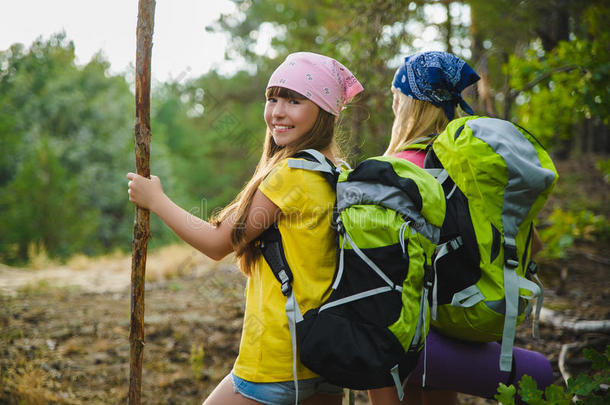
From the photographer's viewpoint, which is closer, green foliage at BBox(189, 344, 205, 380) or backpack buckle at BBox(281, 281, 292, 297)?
backpack buckle at BBox(281, 281, 292, 297)

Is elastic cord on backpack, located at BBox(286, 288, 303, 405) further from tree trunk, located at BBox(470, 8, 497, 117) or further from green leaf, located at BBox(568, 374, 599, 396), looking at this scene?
tree trunk, located at BBox(470, 8, 497, 117)

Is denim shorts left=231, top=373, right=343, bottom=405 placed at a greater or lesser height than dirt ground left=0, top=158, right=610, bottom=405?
greater

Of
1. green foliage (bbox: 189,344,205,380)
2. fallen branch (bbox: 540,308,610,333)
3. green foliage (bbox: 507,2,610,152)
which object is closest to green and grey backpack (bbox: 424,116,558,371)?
green foliage (bbox: 507,2,610,152)

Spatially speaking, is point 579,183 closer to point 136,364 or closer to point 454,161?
point 454,161

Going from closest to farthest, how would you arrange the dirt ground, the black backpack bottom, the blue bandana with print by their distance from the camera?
the black backpack bottom
the blue bandana with print
the dirt ground

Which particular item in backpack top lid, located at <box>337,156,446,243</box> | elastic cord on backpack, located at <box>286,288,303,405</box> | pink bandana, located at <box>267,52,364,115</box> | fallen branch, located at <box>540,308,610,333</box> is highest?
pink bandana, located at <box>267,52,364,115</box>

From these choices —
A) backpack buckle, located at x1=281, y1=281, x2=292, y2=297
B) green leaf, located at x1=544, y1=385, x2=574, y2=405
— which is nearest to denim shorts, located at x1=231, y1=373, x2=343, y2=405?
backpack buckle, located at x1=281, y1=281, x2=292, y2=297

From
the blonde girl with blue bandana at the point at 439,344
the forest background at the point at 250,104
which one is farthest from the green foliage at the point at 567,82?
the blonde girl with blue bandana at the point at 439,344

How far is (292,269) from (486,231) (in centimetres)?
72

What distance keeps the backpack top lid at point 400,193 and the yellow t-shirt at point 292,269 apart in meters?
0.10

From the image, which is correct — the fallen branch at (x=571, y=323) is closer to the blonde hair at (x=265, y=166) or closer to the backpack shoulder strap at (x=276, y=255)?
the blonde hair at (x=265, y=166)

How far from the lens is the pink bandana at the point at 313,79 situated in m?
1.74

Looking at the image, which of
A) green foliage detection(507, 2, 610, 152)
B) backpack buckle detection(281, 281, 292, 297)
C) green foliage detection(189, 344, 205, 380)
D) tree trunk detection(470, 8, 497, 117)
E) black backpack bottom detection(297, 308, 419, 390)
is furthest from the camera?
tree trunk detection(470, 8, 497, 117)

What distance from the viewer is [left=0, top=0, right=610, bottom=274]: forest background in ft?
11.9
